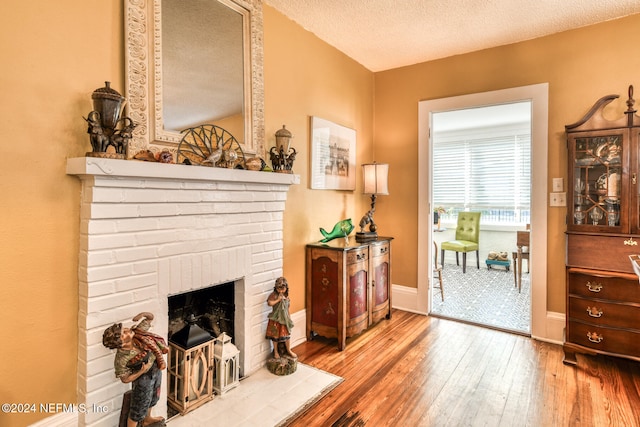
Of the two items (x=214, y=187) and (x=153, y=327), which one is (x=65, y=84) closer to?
(x=214, y=187)

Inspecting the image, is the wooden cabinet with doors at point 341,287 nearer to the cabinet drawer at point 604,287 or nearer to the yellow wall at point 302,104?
the yellow wall at point 302,104

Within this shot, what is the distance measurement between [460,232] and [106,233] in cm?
556

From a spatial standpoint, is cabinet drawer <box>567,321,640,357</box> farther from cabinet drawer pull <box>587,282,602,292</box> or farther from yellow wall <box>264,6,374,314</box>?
yellow wall <box>264,6,374,314</box>

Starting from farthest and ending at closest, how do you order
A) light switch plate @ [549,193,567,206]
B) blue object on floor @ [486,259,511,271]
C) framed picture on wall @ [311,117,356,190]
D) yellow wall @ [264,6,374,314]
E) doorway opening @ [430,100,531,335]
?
blue object on floor @ [486,259,511,271], doorway opening @ [430,100,531,335], framed picture on wall @ [311,117,356,190], light switch plate @ [549,193,567,206], yellow wall @ [264,6,374,314]

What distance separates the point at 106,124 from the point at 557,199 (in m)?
3.32

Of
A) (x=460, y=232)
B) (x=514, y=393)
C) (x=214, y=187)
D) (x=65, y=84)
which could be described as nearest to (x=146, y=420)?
(x=214, y=187)

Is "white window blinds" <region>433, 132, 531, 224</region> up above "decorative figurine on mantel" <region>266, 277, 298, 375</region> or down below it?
above

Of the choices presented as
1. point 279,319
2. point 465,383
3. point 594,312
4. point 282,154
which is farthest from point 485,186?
point 279,319

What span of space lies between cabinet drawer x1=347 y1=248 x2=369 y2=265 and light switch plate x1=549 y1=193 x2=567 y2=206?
1.65 meters

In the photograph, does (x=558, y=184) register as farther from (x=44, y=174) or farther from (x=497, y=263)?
(x=44, y=174)

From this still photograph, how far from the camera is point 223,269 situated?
84.0 inches

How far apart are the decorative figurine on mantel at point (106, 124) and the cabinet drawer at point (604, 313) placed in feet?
10.2

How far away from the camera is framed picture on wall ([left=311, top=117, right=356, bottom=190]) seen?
3006 mm

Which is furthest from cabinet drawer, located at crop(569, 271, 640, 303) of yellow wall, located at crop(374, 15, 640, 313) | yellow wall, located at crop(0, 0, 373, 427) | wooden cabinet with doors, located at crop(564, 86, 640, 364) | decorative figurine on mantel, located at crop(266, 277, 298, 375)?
yellow wall, located at crop(0, 0, 373, 427)
